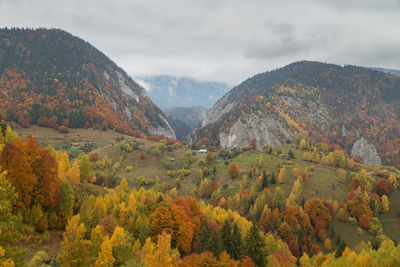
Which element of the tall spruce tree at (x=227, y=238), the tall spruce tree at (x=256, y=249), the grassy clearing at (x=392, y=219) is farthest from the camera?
the grassy clearing at (x=392, y=219)

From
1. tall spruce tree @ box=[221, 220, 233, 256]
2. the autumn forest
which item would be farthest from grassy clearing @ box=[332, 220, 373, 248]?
tall spruce tree @ box=[221, 220, 233, 256]

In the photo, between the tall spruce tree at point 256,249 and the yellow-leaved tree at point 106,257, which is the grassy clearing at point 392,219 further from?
the yellow-leaved tree at point 106,257

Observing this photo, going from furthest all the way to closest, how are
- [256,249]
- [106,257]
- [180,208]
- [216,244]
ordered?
[180,208]
[256,249]
[216,244]
[106,257]

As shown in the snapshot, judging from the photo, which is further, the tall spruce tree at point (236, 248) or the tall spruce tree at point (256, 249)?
the tall spruce tree at point (236, 248)

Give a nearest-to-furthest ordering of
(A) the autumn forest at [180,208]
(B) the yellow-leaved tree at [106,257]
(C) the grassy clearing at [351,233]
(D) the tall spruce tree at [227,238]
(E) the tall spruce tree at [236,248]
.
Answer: (B) the yellow-leaved tree at [106,257], (A) the autumn forest at [180,208], (E) the tall spruce tree at [236,248], (D) the tall spruce tree at [227,238], (C) the grassy clearing at [351,233]

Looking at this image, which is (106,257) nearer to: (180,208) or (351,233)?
(180,208)

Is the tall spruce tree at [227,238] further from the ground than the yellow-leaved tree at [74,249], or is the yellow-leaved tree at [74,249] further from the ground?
the yellow-leaved tree at [74,249]

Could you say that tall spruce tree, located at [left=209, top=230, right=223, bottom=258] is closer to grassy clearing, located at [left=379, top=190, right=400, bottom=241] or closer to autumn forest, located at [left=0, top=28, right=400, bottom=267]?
autumn forest, located at [left=0, top=28, right=400, bottom=267]

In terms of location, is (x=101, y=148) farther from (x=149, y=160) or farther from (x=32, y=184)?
(x=32, y=184)

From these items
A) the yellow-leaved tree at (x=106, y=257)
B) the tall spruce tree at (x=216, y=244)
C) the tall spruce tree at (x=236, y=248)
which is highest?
the yellow-leaved tree at (x=106, y=257)

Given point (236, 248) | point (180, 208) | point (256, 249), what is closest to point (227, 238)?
point (236, 248)

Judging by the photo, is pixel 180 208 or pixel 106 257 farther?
pixel 180 208

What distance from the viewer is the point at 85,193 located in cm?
5562

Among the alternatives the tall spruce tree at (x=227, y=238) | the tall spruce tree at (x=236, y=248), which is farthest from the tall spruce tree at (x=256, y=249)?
the tall spruce tree at (x=227, y=238)
